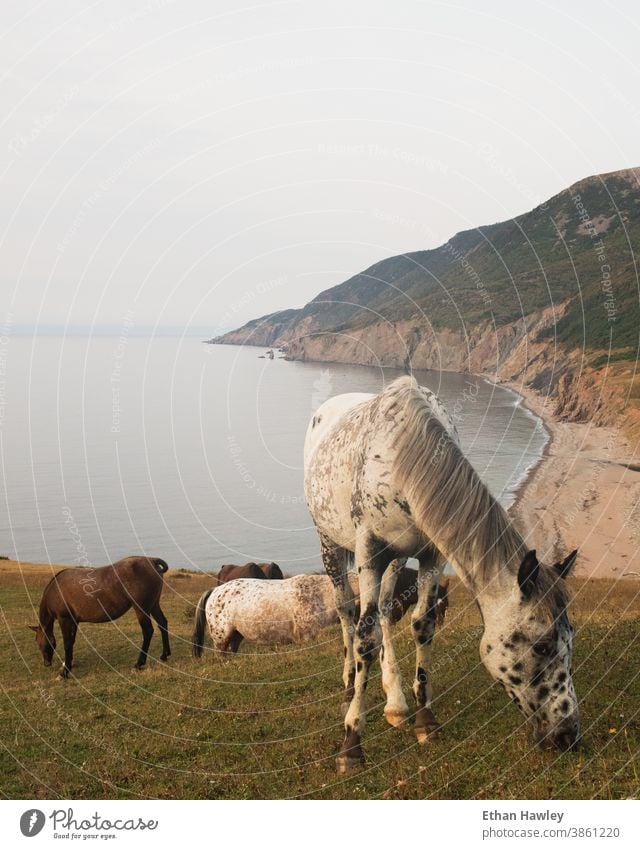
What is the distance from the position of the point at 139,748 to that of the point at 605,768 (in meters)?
6.14

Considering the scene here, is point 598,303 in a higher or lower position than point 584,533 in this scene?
higher

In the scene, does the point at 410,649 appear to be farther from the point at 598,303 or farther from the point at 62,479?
the point at 598,303

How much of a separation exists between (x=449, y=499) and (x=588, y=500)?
193ft

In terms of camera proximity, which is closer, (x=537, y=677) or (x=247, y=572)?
(x=537, y=677)

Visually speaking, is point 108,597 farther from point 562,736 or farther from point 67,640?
point 562,736

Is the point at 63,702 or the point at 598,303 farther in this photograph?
the point at 598,303

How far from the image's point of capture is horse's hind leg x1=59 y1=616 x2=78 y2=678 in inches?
658

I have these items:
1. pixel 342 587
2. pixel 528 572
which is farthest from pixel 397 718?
pixel 528 572

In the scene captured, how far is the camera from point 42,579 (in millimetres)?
34750

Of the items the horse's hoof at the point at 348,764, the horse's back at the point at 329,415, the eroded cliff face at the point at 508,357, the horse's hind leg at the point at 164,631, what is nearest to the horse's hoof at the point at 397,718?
the horse's hoof at the point at 348,764

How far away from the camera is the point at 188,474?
298 ft

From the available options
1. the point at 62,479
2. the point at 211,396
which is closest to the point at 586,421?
the point at 62,479

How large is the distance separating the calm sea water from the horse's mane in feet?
73.3

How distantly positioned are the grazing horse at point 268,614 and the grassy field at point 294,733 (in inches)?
66.0
